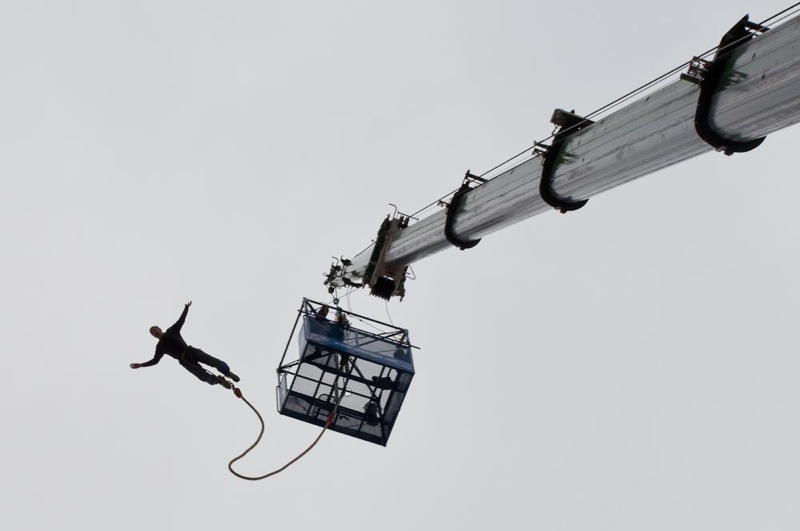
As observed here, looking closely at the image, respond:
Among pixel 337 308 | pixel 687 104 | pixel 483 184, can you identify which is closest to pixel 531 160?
pixel 483 184

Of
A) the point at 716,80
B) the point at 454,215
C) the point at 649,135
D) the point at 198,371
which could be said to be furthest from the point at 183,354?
the point at 716,80

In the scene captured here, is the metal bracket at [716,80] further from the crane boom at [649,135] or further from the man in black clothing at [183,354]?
the man in black clothing at [183,354]

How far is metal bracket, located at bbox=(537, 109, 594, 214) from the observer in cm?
1482

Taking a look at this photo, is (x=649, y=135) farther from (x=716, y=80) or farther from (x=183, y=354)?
(x=183, y=354)

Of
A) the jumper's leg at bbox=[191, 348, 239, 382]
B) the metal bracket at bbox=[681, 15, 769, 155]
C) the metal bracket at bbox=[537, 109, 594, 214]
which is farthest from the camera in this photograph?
the jumper's leg at bbox=[191, 348, 239, 382]

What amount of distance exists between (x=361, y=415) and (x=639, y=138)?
895 cm

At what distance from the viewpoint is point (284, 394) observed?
1978 centimetres

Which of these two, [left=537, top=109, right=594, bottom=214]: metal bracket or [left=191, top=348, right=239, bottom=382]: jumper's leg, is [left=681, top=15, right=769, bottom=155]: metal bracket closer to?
[left=537, top=109, right=594, bottom=214]: metal bracket

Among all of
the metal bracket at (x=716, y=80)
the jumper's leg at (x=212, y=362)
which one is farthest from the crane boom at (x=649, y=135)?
the jumper's leg at (x=212, y=362)

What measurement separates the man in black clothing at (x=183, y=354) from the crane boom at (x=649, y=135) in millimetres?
4776

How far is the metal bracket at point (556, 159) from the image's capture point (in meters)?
14.8

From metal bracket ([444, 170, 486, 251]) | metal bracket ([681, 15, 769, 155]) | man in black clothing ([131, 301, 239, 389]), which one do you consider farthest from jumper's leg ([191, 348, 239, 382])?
metal bracket ([681, 15, 769, 155])

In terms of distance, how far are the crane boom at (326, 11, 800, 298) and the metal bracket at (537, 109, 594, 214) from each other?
58mm

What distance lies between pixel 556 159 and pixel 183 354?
715cm
